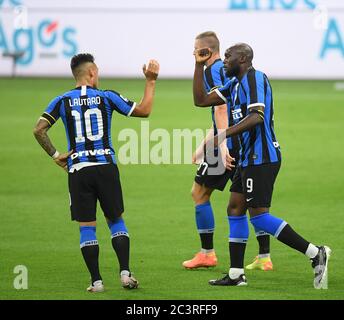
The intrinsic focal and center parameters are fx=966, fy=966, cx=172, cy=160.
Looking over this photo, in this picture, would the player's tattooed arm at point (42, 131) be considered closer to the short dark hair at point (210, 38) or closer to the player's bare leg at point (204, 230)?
the short dark hair at point (210, 38)

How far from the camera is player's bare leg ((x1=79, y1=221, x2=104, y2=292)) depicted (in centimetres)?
827

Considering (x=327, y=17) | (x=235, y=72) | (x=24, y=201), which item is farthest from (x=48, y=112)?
(x=327, y=17)

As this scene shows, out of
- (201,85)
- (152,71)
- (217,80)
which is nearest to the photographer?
(152,71)

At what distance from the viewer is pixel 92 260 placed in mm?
8289

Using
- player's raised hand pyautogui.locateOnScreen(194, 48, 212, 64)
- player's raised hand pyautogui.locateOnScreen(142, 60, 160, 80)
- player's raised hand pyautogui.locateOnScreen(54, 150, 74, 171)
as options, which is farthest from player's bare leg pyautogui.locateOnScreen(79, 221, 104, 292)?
player's raised hand pyautogui.locateOnScreen(194, 48, 212, 64)

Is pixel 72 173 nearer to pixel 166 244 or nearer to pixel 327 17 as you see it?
pixel 166 244

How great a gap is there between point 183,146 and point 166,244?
8868 mm

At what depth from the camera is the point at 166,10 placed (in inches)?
1308

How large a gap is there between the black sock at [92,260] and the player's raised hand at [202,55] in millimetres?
1946

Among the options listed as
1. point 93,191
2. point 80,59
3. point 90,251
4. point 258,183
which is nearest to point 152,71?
point 80,59

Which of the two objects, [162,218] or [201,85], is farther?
[162,218]

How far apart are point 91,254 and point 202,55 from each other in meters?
2.06

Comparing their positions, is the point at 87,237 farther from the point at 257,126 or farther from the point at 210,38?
the point at 210,38

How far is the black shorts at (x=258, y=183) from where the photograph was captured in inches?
333
